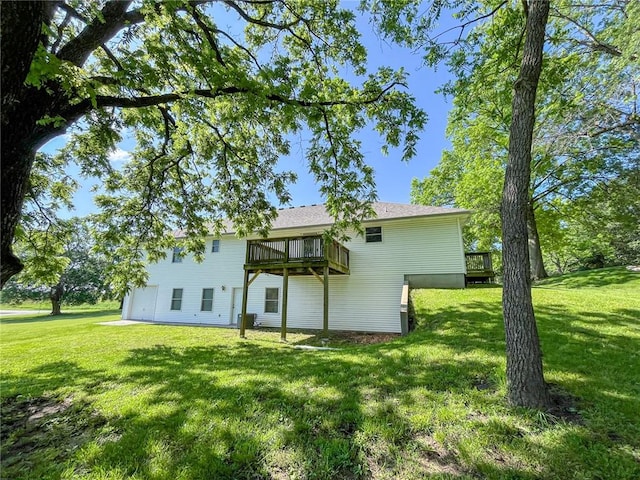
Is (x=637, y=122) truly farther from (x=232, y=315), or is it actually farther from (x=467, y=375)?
(x=232, y=315)

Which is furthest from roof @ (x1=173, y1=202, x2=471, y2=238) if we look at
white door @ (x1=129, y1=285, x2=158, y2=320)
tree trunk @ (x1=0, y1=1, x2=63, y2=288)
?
tree trunk @ (x1=0, y1=1, x2=63, y2=288)

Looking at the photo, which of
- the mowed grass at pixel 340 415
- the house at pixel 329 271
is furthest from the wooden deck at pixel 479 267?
the mowed grass at pixel 340 415

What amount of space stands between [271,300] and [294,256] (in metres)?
3.87

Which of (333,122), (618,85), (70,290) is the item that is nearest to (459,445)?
(333,122)

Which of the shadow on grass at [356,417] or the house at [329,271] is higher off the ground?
the house at [329,271]

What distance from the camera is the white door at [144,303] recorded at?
15.7 metres

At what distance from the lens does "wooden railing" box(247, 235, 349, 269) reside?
10.1m

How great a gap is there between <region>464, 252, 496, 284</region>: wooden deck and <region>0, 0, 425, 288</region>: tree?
10196mm

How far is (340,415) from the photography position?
303 cm

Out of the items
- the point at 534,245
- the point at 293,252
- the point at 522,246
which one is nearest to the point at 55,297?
the point at 293,252

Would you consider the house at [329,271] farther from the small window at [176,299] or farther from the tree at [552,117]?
the tree at [552,117]

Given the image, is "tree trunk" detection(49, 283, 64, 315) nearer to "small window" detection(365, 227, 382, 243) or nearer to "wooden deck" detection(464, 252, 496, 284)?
"small window" detection(365, 227, 382, 243)

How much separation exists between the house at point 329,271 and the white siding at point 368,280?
4 cm

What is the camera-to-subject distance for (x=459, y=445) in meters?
2.42
